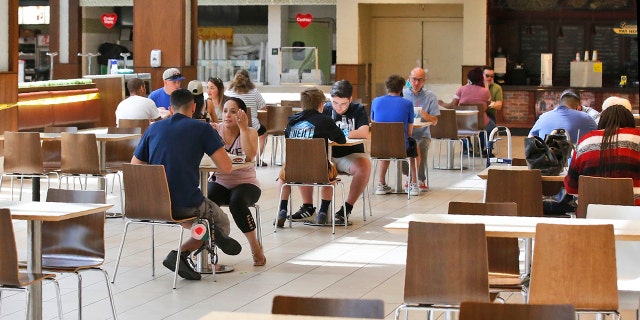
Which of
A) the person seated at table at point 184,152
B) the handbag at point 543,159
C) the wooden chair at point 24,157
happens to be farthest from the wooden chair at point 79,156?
the handbag at point 543,159

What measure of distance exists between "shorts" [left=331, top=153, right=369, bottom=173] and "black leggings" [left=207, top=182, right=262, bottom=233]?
82.8 inches

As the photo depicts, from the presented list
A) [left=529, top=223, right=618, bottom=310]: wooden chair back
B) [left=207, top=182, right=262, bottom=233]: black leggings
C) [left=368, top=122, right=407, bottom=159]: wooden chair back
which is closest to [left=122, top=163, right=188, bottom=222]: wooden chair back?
[left=207, top=182, right=262, bottom=233]: black leggings

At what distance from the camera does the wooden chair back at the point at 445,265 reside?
15.4 ft

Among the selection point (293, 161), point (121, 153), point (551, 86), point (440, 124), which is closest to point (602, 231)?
point (293, 161)

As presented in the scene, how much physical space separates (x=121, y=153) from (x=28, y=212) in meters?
5.06

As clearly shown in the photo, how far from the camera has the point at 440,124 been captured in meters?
13.3

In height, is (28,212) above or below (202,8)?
below

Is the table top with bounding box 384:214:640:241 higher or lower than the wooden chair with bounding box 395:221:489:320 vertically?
higher

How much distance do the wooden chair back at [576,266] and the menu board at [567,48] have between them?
1661cm

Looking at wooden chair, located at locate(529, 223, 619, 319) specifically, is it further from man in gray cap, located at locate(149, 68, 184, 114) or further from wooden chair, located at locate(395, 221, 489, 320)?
man in gray cap, located at locate(149, 68, 184, 114)

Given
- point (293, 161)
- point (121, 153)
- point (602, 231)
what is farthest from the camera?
point (121, 153)

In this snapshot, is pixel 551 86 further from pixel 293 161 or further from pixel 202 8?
pixel 293 161

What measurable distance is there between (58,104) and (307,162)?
9.02 metres

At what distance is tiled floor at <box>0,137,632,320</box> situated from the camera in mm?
6391
